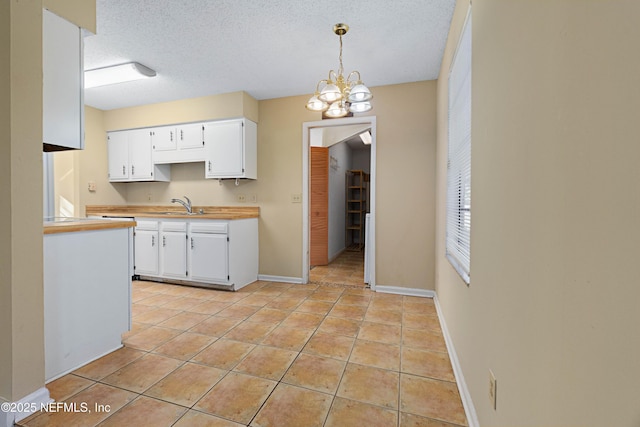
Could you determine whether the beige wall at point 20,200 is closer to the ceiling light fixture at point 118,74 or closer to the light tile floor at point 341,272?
the ceiling light fixture at point 118,74

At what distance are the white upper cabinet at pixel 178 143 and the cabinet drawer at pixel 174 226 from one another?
0.91 metres

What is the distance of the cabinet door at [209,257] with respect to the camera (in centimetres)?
340

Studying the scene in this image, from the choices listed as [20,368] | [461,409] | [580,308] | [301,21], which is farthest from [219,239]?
[580,308]

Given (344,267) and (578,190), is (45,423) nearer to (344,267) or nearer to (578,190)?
(578,190)

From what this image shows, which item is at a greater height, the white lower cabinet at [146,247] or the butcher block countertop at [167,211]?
the butcher block countertop at [167,211]

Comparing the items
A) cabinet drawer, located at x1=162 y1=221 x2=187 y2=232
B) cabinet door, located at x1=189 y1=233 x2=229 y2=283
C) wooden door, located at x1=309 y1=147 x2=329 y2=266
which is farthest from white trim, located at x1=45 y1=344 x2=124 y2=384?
wooden door, located at x1=309 y1=147 x2=329 y2=266

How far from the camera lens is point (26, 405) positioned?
139 cm

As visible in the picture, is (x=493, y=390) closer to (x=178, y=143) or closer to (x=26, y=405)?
(x=26, y=405)

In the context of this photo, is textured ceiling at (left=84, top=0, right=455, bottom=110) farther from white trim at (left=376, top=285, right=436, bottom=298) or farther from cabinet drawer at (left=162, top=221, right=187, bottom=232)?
white trim at (left=376, top=285, right=436, bottom=298)

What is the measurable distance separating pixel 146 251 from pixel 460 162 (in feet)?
12.4

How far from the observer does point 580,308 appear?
554 mm

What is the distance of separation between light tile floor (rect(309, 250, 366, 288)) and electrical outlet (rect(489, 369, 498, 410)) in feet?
8.34

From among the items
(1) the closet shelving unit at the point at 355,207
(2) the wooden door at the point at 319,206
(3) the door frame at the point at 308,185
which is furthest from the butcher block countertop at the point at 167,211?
(1) the closet shelving unit at the point at 355,207

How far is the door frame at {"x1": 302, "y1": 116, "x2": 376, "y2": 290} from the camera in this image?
3420mm
